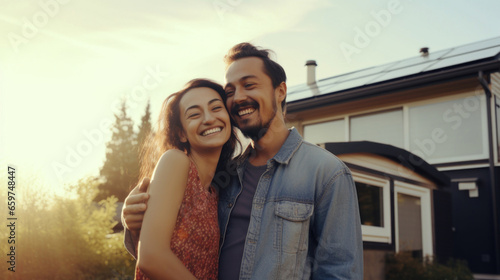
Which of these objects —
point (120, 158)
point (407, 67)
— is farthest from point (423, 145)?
point (120, 158)

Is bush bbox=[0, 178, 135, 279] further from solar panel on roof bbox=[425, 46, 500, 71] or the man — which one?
solar panel on roof bbox=[425, 46, 500, 71]

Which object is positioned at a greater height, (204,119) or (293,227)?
(204,119)

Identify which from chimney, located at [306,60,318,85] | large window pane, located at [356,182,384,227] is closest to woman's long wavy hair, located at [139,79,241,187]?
large window pane, located at [356,182,384,227]

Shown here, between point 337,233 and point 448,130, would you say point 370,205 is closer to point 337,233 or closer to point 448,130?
point 448,130

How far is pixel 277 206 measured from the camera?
254cm

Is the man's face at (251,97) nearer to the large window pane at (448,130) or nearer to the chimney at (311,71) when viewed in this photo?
the large window pane at (448,130)

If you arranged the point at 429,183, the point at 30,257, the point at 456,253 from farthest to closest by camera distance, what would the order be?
the point at 456,253 → the point at 429,183 → the point at 30,257

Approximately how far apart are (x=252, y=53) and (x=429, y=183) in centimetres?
905

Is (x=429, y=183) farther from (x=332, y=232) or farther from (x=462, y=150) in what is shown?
(x=332, y=232)

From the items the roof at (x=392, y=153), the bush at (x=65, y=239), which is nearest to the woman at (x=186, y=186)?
the bush at (x=65, y=239)

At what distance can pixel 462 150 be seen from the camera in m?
12.8

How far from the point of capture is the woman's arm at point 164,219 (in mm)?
2213

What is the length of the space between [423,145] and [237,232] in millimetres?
11905

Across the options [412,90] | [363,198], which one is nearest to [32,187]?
[363,198]
